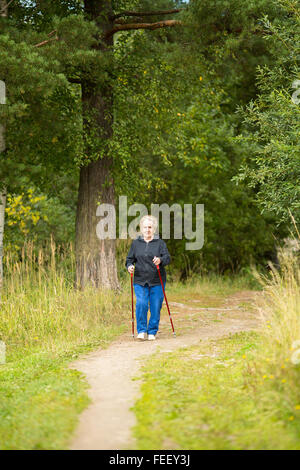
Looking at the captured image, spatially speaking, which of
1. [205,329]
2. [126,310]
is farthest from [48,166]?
[205,329]

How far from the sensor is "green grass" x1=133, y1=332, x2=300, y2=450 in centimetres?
422

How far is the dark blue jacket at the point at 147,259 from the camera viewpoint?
8.64 meters

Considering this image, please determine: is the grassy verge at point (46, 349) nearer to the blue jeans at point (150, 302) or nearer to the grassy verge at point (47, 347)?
the grassy verge at point (47, 347)

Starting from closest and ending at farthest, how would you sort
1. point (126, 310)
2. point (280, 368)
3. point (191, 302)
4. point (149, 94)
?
1. point (280, 368)
2. point (126, 310)
3. point (149, 94)
4. point (191, 302)

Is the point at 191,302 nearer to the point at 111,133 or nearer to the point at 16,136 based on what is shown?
the point at 111,133

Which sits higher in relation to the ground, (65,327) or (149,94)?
(149,94)

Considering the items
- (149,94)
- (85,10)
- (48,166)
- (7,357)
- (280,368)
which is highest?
(85,10)

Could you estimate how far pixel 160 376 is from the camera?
6086 millimetres

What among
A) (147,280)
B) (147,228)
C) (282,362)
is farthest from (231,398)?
(147,228)

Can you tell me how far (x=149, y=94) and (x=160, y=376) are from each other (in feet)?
24.5

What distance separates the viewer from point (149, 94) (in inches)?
478

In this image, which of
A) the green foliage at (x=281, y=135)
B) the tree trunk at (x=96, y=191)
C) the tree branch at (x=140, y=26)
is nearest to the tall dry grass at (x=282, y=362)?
the green foliage at (x=281, y=135)
